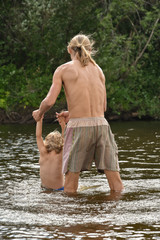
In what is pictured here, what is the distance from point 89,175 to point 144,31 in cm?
1623

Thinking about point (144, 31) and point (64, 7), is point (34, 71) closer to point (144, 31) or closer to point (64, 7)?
point (64, 7)

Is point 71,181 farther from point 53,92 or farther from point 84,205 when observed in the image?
point 53,92

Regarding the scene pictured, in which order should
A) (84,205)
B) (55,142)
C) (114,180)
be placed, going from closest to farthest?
(84,205) → (114,180) → (55,142)

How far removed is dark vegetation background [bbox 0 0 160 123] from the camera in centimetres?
2036

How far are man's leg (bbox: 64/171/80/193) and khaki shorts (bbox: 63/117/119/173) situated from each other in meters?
0.07

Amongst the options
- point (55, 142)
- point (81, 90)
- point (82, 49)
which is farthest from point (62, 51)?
point (81, 90)

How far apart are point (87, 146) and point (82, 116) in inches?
13.9

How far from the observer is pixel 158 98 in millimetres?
22844

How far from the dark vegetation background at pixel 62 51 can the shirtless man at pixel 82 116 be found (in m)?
13.7

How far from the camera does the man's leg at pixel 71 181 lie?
6137mm

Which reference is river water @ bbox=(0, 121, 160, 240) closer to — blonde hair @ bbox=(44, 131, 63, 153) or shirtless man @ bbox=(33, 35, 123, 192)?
shirtless man @ bbox=(33, 35, 123, 192)

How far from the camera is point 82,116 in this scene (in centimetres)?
611

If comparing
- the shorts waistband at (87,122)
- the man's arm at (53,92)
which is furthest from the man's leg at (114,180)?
the man's arm at (53,92)

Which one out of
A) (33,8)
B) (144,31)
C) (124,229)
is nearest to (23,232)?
(124,229)
